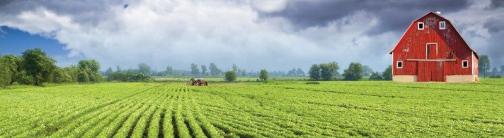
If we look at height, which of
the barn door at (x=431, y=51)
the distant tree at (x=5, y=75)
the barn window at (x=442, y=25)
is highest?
the barn window at (x=442, y=25)

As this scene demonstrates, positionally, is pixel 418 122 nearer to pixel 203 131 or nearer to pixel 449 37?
pixel 203 131

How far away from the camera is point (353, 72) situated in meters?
187

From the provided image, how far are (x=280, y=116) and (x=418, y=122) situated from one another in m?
8.12

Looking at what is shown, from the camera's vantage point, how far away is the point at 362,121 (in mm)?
28469

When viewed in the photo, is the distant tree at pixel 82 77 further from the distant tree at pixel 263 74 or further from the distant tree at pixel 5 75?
the distant tree at pixel 5 75

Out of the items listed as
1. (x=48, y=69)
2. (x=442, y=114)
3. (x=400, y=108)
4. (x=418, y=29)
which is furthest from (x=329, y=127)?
(x=48, y=69)

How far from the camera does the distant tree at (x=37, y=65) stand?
417 ft

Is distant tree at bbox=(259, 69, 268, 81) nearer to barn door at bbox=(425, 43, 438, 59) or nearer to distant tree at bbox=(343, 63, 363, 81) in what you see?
distant tree at bbox=(343, 63, 363, 81)

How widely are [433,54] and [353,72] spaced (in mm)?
104002

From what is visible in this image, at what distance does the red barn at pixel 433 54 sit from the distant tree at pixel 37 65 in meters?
85.0

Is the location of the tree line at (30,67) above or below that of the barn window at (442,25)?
below

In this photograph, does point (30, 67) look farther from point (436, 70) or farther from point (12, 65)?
point (436, 70)

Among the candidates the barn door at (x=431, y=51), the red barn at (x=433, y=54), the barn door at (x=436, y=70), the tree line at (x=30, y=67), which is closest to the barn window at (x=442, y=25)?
the red barn at (x=433, y=54)

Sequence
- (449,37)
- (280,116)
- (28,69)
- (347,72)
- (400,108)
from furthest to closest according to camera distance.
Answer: (347,72)
(28,69)
(449,37)
(400,108)
(280,116)
